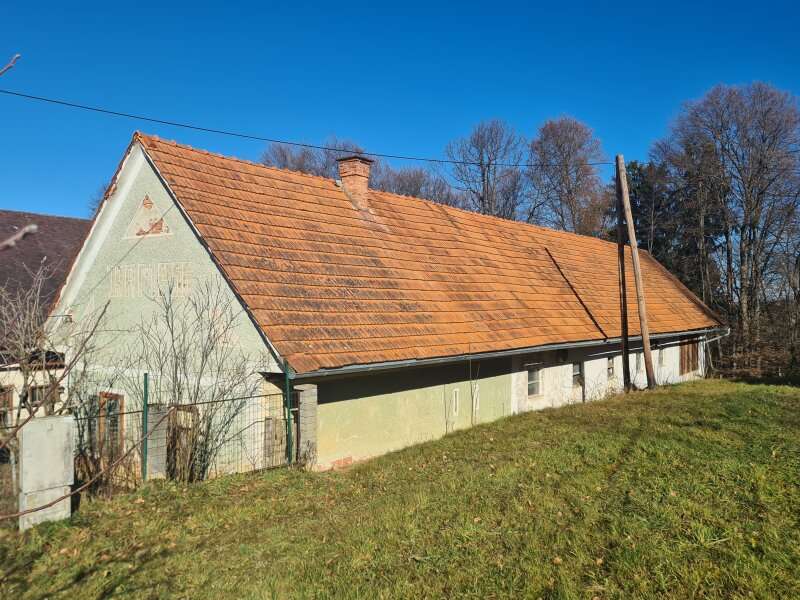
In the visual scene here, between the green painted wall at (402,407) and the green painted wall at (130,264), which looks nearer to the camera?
the green painted wall at (402,407)

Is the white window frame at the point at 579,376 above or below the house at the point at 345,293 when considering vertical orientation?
below

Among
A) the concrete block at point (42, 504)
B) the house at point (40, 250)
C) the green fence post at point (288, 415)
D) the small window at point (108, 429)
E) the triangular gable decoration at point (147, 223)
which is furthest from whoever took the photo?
the house at point (40, 250)

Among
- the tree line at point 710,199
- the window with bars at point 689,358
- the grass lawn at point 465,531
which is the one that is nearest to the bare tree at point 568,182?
the tree line at point 710,199

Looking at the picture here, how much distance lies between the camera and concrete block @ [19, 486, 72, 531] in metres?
6.90

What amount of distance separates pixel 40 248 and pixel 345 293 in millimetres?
12707

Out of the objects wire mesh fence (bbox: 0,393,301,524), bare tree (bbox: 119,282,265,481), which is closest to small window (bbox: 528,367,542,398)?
wire mesh fence (bbox: 0,393,301,524)

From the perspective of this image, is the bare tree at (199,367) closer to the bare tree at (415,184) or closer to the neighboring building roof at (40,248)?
the neighboring building roof at (40,248)

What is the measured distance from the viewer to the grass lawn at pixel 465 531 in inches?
211

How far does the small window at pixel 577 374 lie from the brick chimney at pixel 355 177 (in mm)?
7477

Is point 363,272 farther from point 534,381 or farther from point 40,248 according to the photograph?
point 40,248

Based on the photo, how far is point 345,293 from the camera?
11.5 meters

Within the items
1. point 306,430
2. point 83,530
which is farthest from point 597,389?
point 83,530

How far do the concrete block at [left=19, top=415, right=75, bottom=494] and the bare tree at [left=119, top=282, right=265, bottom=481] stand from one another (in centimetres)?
197

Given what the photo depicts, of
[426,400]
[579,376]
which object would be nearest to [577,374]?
[579,376]
